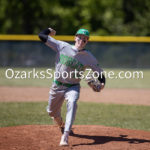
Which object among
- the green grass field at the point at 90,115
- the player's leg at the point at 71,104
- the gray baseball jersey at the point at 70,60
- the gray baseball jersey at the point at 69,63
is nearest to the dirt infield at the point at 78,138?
the player's leg at the point at 71,104

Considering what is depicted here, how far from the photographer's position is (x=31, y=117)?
322 inches

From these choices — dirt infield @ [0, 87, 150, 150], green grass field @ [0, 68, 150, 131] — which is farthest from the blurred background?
dirt infield @ [0, 87, 150, 150]

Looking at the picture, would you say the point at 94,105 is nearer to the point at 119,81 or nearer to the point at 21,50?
the point at 119,81

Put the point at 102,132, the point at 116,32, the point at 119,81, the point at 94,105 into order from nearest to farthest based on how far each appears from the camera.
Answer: the point at 102,132 → the point at 94,105 → the point at 119,81 → the point at 116,32

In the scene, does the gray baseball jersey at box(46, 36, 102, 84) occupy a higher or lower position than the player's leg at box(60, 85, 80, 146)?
higher

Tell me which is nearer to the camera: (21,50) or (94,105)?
(94,105)

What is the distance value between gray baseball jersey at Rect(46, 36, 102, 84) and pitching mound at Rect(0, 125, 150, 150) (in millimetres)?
978

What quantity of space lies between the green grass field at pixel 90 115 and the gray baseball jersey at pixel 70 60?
2.20 meters

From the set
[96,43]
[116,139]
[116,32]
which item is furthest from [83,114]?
[116,32]

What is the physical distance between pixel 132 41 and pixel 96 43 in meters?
1.84

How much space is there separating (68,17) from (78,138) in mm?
25220

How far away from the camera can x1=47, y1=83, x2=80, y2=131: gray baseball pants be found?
5.31 meters

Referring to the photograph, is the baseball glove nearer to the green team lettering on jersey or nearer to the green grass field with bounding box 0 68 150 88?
the green team lettering on jersey

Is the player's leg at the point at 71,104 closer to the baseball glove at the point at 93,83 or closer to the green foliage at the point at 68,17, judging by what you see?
the baseball glove at the point at 93,83
